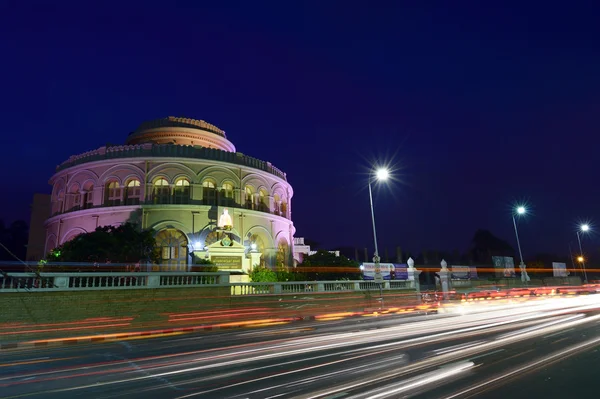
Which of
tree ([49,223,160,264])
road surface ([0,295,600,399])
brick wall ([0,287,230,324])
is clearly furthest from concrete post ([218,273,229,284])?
road surface ([0,295,600,399])

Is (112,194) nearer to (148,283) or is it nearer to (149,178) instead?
(149,178)

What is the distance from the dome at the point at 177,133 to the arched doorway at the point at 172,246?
10822mm

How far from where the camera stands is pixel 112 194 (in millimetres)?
34062

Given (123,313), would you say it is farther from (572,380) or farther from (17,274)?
(572,380)

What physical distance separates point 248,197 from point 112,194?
1219 cm

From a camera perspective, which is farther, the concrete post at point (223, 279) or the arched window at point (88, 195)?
the arched window at point (88, 195)

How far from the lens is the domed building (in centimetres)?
3259

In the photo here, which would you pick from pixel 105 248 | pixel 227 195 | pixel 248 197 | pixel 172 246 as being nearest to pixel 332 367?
pixel 105 248

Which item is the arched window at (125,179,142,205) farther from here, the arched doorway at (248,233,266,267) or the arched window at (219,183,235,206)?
the arched doorway at (248,233,266,267)

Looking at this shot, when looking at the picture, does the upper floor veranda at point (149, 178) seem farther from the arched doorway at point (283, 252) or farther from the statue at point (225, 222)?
the arched doorway at point (283, 252)

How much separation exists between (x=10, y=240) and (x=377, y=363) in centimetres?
7902

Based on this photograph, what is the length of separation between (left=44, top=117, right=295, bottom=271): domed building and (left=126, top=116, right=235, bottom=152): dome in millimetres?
4814

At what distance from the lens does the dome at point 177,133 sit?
1570 inches

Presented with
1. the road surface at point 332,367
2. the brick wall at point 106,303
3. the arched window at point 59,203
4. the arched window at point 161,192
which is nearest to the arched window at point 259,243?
the arched window at point 161,192
